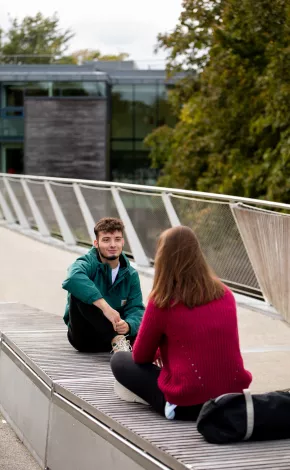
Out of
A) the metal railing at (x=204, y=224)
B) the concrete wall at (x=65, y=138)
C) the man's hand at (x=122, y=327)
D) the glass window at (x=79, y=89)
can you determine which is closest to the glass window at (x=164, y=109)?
the glass window at (x=79, y=89)

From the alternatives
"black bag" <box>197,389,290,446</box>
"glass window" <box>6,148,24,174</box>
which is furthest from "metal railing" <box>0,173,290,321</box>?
"glass window" <box>6,148,24,174</box>

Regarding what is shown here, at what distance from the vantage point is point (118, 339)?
6.20m

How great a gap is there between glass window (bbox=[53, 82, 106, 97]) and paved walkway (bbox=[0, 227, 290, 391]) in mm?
33094

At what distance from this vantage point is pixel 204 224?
9.95 meters

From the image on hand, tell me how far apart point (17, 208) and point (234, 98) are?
26.8 ft

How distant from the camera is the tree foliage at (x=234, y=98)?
21703 mm

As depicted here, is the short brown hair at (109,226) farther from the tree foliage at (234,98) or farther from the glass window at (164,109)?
the glass window at (164,109)

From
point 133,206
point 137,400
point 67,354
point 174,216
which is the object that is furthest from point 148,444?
point 133,206

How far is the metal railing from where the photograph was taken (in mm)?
8531

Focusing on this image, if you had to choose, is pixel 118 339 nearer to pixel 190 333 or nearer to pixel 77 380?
pixel 77 380

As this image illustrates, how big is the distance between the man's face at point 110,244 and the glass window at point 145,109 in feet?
154

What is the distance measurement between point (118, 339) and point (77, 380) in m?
0.97

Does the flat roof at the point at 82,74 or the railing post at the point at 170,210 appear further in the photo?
the flat roof at the point at 82,74

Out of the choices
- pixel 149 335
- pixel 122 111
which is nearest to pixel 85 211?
pixel 149 335
